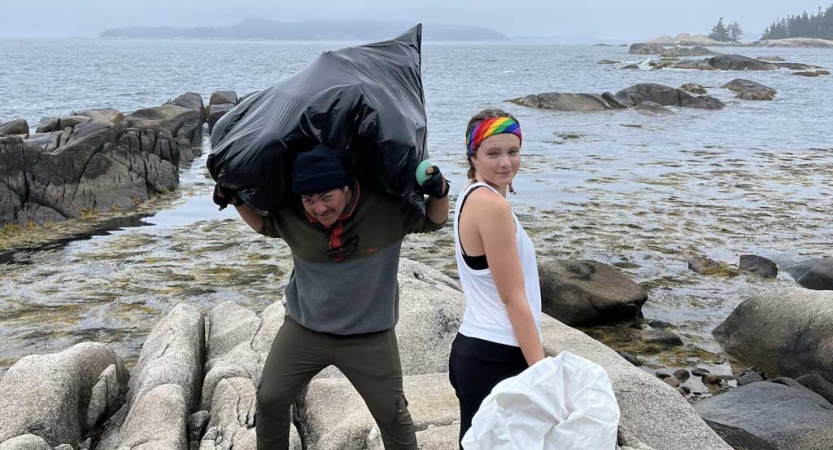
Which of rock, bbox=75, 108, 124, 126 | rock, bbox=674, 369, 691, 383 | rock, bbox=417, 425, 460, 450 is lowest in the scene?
rock, bbox=674, 369, 691, 383

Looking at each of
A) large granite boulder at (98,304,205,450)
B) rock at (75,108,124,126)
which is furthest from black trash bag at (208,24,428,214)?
rock at (75,108,124,126)

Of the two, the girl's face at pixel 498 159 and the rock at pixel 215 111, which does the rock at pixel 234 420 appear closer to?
the girl's face at pixel 498 159

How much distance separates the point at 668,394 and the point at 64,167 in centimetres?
1157

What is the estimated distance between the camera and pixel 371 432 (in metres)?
4.49

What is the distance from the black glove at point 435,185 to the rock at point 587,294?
5509mm

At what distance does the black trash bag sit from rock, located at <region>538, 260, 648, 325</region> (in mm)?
5362

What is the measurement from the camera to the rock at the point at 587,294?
342 inches

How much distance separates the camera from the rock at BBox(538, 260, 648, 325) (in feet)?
28.5

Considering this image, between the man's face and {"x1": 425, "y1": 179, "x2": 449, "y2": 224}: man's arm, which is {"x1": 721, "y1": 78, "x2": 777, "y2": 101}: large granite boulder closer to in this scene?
{"x1": 425, "y1": 179, "x2": 449, "y2": 224}: man's arm

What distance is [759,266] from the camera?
10.4 m

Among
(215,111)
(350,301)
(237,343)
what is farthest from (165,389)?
(215,111)

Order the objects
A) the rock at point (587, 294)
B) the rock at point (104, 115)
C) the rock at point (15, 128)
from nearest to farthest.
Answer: the rock at point (587, 294) → the rock at point (15, 128) → the rock at point (104, 115)

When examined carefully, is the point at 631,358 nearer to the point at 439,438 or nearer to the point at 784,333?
the point at 784,333

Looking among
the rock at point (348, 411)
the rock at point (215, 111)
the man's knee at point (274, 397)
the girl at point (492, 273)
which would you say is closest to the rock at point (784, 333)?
the rock at point (348, 411)
